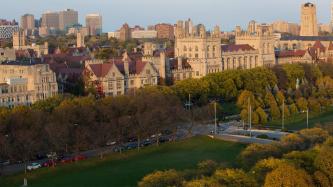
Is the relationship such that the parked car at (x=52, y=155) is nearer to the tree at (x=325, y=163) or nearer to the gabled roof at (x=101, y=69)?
the tree at (x=325, y=163)

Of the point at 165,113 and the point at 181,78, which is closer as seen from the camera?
the point at 165,113

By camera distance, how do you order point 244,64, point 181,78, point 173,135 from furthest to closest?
point 244,64
point 181,78
point 173,135

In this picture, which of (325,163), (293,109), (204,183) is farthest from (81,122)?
(293,109)

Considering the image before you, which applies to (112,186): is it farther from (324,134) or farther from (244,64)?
(244,64)

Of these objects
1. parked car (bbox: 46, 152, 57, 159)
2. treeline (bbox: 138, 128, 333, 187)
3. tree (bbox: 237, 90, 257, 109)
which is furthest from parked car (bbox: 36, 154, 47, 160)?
tree (bbox: 237, 90, 257, 109)

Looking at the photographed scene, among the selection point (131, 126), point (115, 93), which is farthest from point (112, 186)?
point (115, 93)

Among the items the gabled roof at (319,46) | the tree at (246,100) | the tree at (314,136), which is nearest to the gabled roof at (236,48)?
the tree at (246,100)

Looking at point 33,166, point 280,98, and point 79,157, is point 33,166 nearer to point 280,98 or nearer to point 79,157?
point 79,157

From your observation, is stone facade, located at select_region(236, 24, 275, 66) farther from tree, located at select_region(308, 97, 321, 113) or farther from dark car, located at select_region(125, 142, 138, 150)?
dark car, located at select_region(125, 142, 138, 150)
